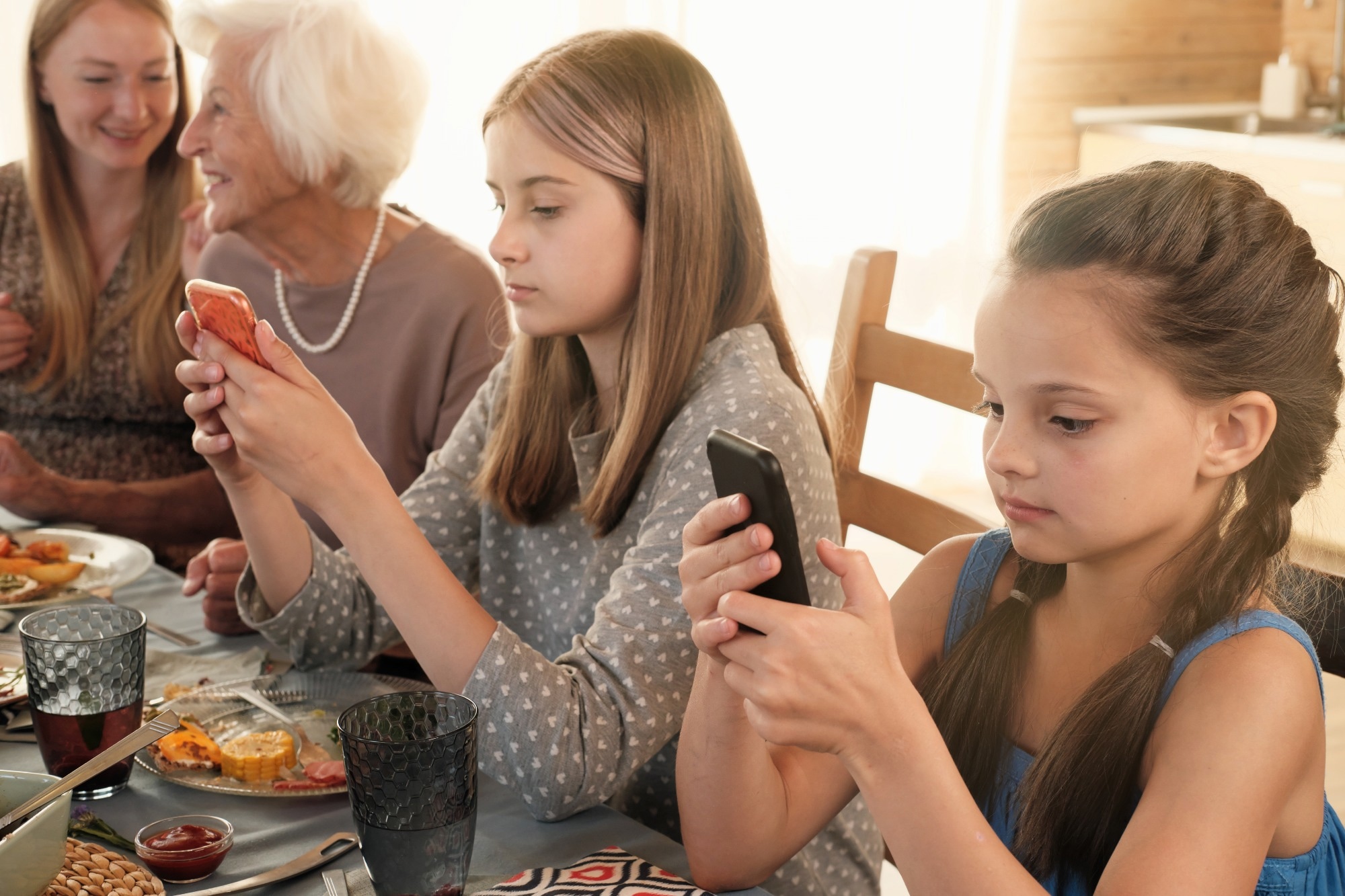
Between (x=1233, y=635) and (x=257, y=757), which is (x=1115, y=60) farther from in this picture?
(x=257, y=757)

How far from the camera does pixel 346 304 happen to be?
1.94 meters

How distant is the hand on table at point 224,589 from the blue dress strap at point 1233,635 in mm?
872

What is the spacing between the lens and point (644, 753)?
106 centimetres

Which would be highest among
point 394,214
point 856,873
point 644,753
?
point 394,214

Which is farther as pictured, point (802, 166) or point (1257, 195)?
point (802, 166)

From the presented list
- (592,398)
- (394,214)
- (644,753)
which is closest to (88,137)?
(394,214)

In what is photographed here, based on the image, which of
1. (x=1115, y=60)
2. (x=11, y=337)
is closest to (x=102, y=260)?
(x=11, y=337)

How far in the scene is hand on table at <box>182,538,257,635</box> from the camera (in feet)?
4.27

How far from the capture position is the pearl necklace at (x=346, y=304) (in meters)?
1.92

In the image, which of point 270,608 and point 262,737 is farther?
point 270,608

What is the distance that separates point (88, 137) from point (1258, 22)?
4285 mm

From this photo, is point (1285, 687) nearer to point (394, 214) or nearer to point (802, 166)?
point (394, 214)

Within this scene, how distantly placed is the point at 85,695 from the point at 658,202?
0.66 metres

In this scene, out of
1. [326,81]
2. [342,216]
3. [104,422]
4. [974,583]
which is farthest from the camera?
[104,422]
